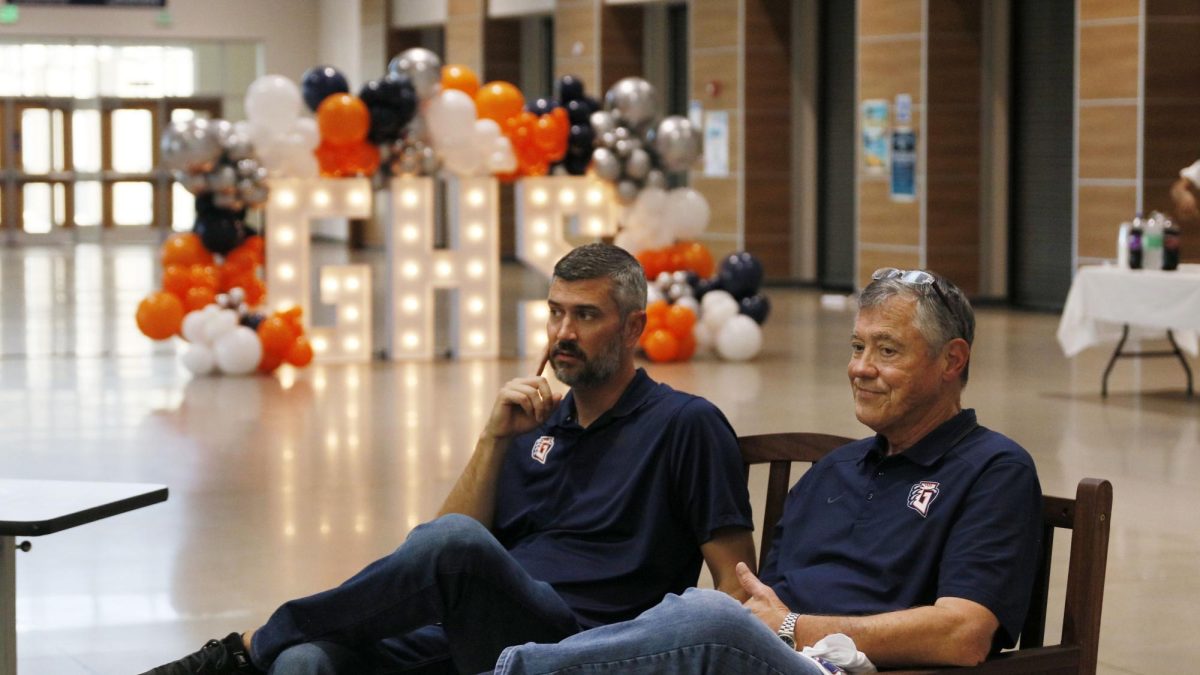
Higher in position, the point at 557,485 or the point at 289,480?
the point at 557,485

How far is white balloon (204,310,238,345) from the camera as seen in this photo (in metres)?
10.9

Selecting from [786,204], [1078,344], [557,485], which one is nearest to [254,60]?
[786,204]

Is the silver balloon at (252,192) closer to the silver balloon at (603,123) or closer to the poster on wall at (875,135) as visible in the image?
the silver balloon at (603,123)

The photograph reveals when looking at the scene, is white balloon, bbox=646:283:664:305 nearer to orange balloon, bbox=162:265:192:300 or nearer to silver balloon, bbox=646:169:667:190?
silver balloon, bbox=646:169:667:190

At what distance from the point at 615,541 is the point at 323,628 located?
1.90ft

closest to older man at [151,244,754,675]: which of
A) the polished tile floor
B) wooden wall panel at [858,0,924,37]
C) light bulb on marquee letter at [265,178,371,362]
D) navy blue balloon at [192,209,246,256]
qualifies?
the polished tile floor

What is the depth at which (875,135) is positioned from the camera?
1647 centimetres

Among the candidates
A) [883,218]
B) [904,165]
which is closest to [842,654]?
[904,165]

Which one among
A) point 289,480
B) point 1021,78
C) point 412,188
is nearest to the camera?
point 289,480

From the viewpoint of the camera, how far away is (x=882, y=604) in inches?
107

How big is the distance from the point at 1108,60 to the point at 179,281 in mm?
7395

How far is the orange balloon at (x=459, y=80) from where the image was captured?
11797 millimetres

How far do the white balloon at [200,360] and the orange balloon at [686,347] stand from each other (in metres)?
3.10

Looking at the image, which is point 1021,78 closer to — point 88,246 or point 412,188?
point 412,188
